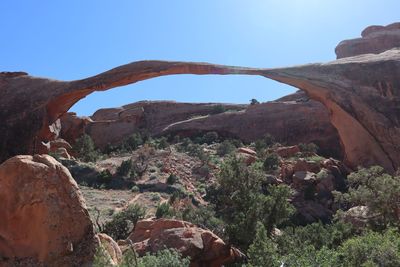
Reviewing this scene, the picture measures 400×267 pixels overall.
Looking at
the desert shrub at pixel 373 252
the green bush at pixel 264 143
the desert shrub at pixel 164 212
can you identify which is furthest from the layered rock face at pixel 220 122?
the desert shrub at pixel 373 252

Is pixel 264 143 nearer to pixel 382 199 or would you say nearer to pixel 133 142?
pixel 133 142

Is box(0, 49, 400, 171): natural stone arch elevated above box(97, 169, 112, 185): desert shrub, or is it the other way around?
box(0, 49, 400, 171): natural stone arch

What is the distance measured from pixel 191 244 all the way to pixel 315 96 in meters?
7.34

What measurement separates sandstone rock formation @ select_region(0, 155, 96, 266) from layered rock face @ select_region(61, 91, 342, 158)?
2658 centimetres

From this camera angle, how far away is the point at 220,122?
3834 centimetres

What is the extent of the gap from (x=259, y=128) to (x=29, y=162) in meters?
29.4

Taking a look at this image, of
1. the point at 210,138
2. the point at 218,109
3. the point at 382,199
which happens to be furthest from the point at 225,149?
the point at 382,199

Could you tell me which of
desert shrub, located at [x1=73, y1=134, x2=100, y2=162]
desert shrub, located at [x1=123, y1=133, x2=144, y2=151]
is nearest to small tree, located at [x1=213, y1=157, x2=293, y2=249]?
desert shrub, located at [x1=73, y1=134, x2=100, y2=162]

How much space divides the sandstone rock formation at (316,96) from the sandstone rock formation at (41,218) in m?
5.98

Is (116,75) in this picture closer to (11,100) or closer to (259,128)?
(11,100)

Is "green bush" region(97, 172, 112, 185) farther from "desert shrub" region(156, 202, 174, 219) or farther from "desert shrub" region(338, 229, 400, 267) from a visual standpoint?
"desert shrub" region(338, 229, 400, 267)

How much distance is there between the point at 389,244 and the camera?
744 centimetres

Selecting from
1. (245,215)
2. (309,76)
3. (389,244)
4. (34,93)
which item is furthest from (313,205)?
(389,244)

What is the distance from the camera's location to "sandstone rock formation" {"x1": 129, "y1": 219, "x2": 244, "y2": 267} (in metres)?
9.95
